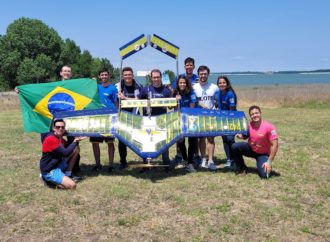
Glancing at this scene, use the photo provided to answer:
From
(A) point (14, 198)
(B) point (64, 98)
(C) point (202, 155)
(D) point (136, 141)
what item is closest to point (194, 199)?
(D) point (136, 141)

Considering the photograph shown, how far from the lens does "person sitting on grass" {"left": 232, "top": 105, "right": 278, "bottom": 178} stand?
24.5 ft

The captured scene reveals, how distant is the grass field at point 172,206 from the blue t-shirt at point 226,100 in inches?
53.5

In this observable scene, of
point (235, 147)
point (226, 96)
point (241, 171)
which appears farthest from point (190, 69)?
point (241, 171)

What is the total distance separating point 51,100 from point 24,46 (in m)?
56.1

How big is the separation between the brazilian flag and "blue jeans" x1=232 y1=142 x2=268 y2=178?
3.03 metres

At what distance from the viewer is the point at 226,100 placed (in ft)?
27.2

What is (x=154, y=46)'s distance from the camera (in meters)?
8.18

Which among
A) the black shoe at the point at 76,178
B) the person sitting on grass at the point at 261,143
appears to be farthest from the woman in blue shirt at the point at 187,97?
the black shoe at the point at 76,178

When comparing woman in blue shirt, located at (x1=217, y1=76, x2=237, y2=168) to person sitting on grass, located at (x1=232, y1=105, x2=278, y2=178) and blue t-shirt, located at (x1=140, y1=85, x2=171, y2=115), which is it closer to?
person sitting on grass, located at (x1=232, y1=105, x2=278, y2=178)

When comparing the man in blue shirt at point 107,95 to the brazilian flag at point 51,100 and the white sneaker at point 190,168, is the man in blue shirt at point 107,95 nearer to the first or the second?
the brazilian flag at point 51,100

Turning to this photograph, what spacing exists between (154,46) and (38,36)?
56786 mm

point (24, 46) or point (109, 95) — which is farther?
point (24, 46)

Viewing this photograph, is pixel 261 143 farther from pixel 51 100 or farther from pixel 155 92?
pixel 51 100

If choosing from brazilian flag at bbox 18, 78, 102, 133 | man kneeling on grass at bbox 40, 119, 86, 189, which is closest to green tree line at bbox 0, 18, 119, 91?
brazilian flag at bbox 18, 78, 102, 133
